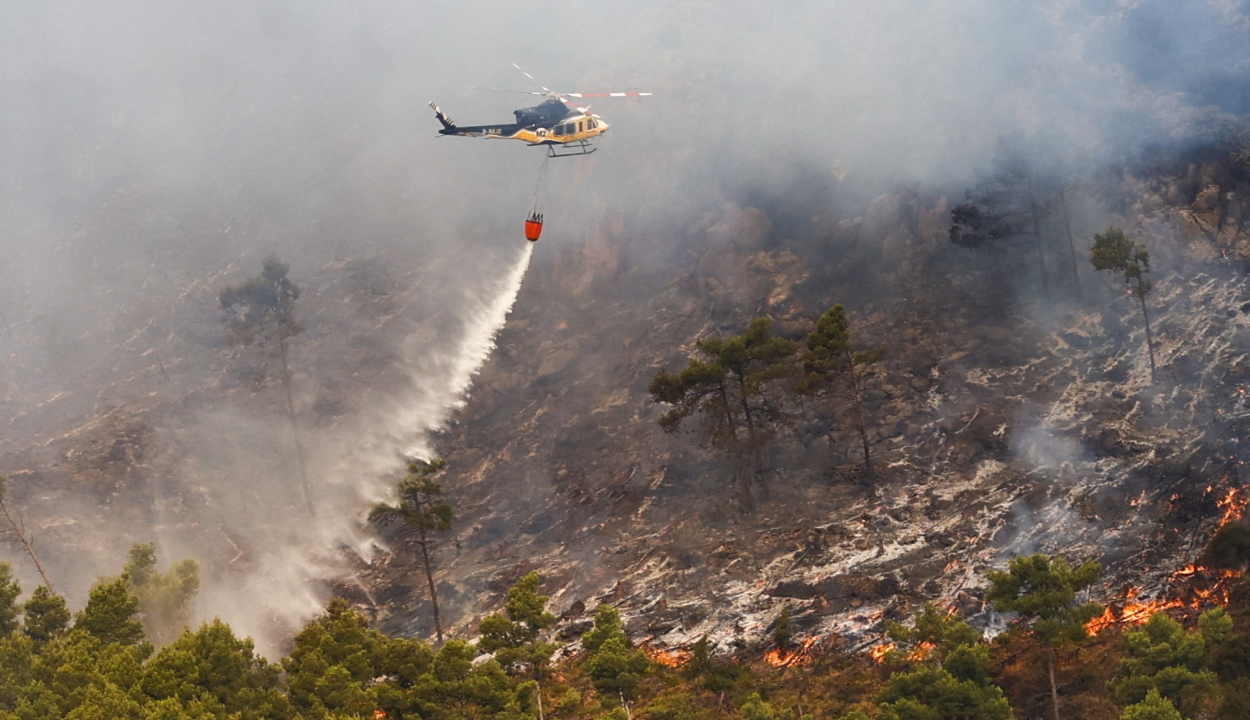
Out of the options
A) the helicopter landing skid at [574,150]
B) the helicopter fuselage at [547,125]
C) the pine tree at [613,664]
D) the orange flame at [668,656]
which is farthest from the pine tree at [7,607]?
the helicopter landing skid at [574,150]

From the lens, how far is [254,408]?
9525cm

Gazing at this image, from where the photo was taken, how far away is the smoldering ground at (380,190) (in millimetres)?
85438

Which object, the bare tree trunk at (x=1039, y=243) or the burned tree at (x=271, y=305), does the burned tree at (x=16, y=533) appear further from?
the bare tree trunk at (x=1039, y=243)

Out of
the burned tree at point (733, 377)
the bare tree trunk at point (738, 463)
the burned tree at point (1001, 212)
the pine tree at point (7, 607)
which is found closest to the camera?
the pine tree at point (7, 607)

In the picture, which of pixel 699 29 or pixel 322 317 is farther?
pixel 699 29

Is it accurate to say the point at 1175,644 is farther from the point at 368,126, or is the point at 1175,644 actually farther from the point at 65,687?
the point at 368,126

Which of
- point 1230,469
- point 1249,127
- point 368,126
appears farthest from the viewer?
point 368,126

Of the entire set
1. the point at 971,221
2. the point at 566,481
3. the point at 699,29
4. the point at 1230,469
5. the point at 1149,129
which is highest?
the point at 699,29

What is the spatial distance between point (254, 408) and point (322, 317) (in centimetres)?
1094

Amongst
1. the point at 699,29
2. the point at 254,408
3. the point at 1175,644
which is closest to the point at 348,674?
the point at 1175,644

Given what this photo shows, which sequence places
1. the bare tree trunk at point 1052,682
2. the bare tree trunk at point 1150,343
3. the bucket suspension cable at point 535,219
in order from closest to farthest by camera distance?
the bare tree trunk at point 1052,682
the bare tree trunk at point 1150,343
the bucket suspension cable at point 535,219

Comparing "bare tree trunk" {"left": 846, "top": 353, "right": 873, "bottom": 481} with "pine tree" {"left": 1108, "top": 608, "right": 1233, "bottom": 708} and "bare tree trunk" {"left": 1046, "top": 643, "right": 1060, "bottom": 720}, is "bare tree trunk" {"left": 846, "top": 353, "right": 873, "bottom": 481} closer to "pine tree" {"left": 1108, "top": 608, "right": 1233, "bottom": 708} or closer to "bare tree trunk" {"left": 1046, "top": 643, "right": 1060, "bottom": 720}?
"bare tree trunk" {"left": 1046, "top": 643, "right": 1060, "bottom": 720}

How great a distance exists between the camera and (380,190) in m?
118

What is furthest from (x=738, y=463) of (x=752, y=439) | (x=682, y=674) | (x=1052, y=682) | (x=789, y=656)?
(x=1052, y=682)
